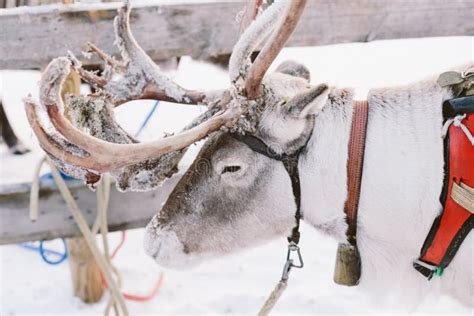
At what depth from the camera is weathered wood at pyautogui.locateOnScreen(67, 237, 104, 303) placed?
290 cm

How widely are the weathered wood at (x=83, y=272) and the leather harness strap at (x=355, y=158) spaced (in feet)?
5.39

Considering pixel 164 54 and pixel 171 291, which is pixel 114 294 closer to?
pixel 171 291

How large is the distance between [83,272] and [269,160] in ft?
5.47

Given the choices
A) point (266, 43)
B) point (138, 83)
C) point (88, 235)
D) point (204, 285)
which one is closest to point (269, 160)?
point (266, 43)

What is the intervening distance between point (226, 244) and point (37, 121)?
0.65m

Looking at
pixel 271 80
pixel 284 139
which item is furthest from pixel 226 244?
pixel 271 80

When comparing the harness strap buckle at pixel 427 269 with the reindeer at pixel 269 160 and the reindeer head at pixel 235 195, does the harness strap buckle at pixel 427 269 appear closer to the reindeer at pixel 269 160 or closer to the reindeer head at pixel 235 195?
the reindeer at pixel 269 160

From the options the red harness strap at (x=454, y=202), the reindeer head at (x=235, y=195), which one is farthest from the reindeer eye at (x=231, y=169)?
the red harness strap at (x=454, y=202)

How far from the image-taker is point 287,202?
1660 mm

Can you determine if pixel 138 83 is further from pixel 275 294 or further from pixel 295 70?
pixel 275 294

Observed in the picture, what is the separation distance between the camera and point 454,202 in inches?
61.0

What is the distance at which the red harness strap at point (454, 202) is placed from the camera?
1521 millimetres

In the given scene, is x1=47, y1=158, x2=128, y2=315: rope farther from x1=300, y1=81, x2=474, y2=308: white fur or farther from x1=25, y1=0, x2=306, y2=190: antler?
x1=300, y1=81, x2=474, y2=308: white fur

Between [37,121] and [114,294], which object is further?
[114,294]
